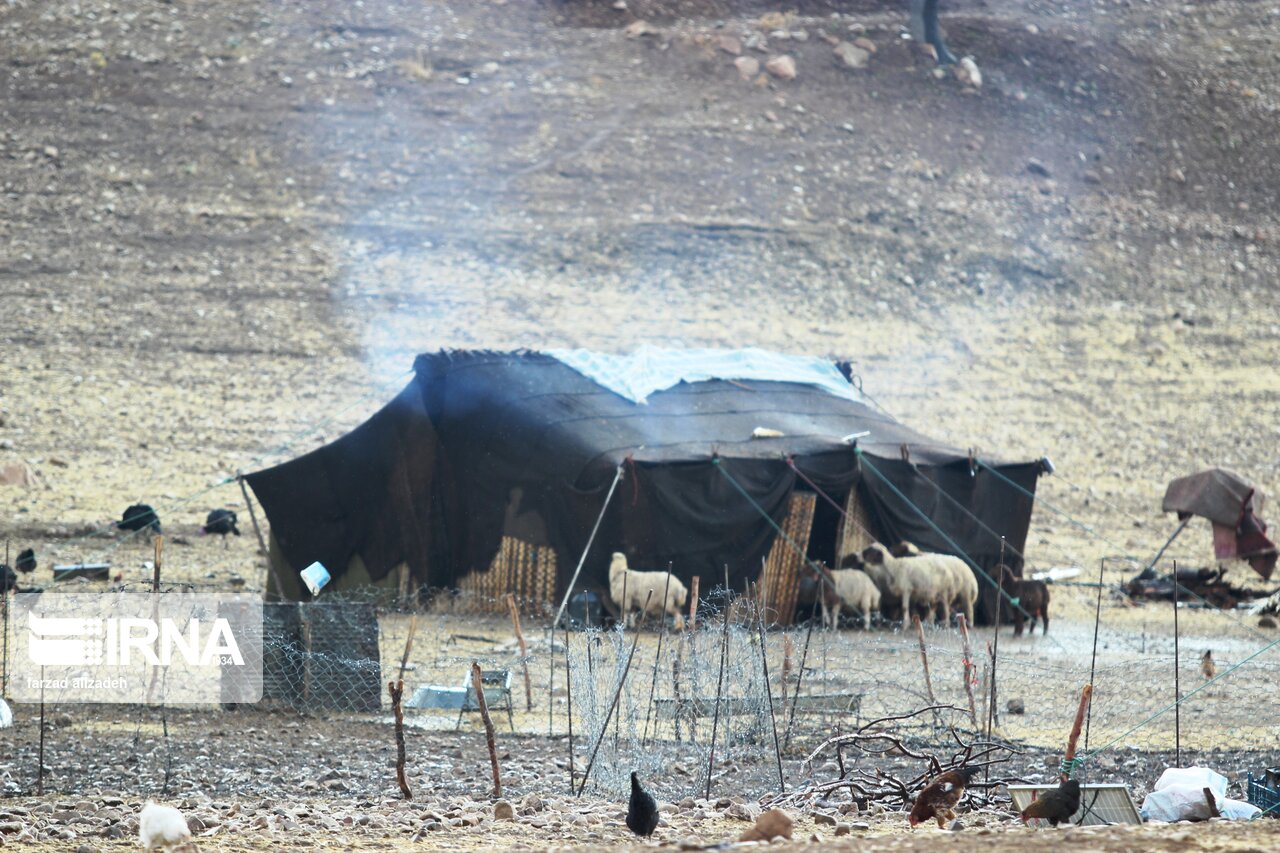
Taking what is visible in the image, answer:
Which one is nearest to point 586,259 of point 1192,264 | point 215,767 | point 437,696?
point 1192,264

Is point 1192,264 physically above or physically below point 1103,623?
above

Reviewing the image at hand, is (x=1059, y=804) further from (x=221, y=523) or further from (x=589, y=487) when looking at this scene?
(x=221, y=523)

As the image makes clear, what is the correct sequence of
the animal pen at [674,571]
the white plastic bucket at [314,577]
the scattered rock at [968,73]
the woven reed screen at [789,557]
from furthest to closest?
the scattered rock at [968,73], the woven reed screen at [789,557], the animal pen at [674,571], the white plastic bucket at [314,577]

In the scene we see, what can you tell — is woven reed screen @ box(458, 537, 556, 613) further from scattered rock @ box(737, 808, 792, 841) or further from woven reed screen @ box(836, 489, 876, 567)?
scattered rock @ box(737, 808, 792, 841)

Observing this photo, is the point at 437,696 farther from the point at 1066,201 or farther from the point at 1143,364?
the point at 1066,201

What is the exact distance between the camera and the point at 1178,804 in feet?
26.8

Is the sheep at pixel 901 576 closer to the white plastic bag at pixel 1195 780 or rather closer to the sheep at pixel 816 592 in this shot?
the sheep at pixel 816 592

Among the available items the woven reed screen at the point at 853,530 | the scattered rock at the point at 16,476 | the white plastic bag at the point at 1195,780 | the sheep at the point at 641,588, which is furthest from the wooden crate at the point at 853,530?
the scattered rock at the point at 16,476

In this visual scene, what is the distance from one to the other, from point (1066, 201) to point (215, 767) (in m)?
31.2

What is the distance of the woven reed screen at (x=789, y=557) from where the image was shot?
1662 cm

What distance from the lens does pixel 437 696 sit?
1177cm

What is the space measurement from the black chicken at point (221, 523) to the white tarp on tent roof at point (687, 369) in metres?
4.76

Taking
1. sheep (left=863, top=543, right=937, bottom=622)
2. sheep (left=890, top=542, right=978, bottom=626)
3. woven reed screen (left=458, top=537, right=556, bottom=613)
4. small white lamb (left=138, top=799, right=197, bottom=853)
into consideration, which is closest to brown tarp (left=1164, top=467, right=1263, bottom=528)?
sheep (left=890, top=542, right=978, bottom=626)

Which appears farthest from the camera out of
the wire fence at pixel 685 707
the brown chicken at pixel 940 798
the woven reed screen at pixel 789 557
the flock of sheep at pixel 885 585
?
the woven reed screen at pixel 789 557
